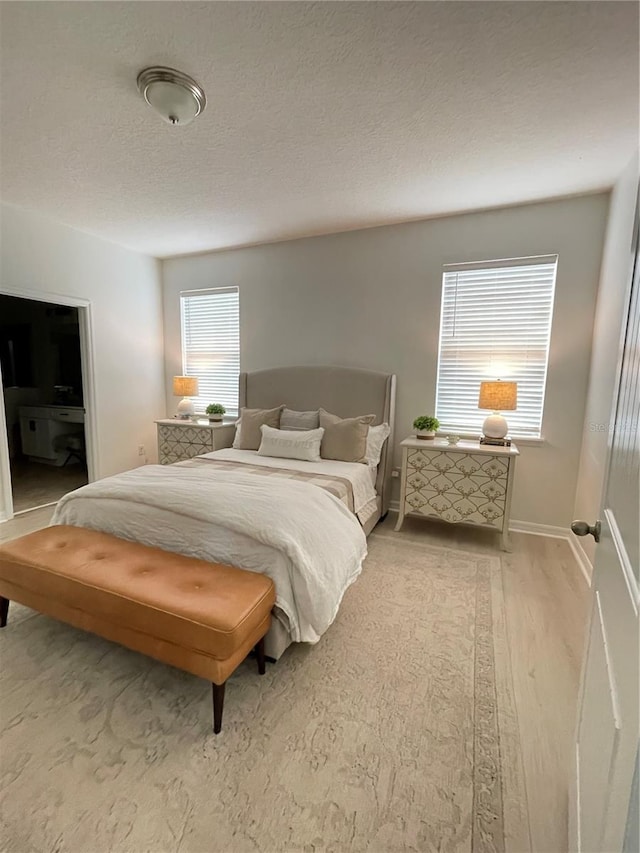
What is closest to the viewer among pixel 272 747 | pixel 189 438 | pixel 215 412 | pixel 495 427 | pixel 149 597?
pixel 272 747

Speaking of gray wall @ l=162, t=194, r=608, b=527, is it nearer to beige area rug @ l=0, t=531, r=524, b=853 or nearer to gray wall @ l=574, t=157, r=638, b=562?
gray wall @ l=574, t=157, r=638, b=562

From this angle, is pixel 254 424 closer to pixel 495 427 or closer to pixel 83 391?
pixel 83 391

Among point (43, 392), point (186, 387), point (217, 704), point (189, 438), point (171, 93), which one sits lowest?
point (217, 704)

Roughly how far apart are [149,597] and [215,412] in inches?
117

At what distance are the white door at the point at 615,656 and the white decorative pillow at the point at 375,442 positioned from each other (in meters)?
2.17

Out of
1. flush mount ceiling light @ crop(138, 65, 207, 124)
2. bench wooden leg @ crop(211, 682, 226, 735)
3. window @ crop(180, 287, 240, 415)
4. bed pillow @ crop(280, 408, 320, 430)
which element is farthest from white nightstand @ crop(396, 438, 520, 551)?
flush mount ceiling light @ crop(138, 65, 207, 124)

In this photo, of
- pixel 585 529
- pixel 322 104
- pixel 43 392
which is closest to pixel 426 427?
→ pixel 585 529

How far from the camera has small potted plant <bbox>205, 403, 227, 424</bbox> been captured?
435 cm

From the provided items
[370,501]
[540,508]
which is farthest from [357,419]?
[540,508]

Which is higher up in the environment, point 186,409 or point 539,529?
point 186,409

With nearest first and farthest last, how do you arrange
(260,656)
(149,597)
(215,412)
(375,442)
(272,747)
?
(272,747) → (149,597) → (260,656) → (375,442) → (215,412)

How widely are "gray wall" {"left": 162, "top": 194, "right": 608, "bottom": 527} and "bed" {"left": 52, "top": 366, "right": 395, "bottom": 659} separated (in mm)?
1415

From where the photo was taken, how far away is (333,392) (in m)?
3.75

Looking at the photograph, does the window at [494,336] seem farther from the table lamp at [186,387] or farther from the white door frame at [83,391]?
the white door frame at [83,391]
